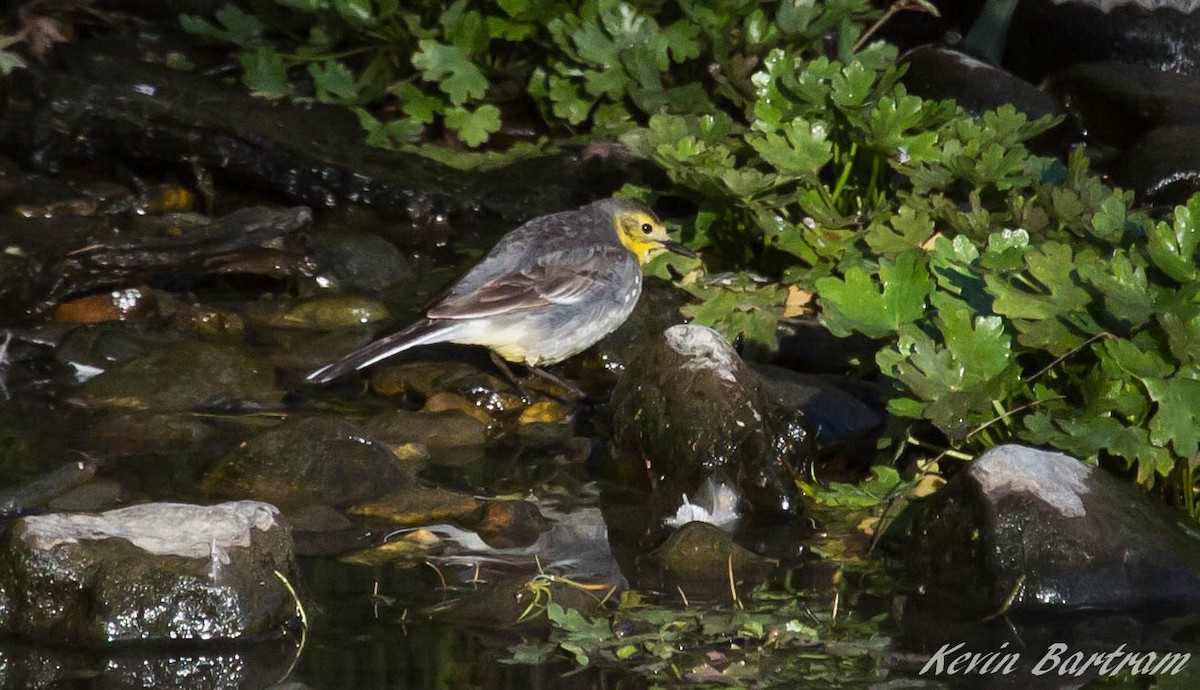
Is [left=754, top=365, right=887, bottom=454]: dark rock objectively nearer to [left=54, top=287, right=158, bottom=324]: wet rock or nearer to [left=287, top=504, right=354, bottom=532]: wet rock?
[left=287, top=504, right=354, bottom=532]: wet rock

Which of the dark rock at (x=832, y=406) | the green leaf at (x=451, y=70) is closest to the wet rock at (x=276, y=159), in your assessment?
the green leaf at (x=451, y=70)

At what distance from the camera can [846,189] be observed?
25.1 feet

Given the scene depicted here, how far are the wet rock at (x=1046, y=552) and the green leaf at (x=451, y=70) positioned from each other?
201 inches

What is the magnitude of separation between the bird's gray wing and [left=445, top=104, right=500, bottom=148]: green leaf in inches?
86.5

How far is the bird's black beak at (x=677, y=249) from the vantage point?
7.87 meters

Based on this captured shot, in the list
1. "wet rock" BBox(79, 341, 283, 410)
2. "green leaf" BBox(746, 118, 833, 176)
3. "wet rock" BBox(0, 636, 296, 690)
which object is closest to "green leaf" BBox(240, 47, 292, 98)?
"wet rock" BBox(79, 341, 283, 410)

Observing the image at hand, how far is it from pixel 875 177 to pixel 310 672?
13.4 feet

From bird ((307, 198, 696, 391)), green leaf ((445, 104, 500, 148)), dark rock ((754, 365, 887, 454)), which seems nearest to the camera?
dark rock ((754, 365, 887, 454))

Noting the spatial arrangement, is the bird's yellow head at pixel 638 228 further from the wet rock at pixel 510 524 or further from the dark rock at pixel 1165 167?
the dark rock at pixel 1165 167

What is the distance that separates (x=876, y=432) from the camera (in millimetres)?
6512

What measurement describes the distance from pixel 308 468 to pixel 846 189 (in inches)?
125

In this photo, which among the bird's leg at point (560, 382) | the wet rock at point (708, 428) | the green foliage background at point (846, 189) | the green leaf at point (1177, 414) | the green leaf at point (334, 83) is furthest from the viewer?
the green leaf at point (334, 83)

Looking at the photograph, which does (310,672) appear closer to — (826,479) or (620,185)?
(826,479)

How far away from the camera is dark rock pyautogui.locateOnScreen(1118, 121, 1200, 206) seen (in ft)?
27.9
